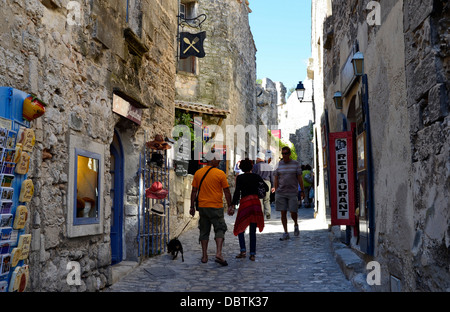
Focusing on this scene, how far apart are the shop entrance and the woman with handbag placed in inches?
63.2

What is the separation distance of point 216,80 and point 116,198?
11686mm

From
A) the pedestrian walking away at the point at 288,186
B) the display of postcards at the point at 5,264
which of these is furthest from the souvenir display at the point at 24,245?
the pedestrian walking away at the point at 288,186

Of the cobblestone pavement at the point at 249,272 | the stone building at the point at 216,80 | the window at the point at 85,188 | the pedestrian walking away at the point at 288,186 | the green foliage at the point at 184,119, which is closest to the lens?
the window at the point at 85,188

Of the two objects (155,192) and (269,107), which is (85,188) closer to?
(155,192)

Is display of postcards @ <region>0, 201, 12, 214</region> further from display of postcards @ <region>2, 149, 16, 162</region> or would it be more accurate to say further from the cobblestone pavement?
the cobblestone pavement

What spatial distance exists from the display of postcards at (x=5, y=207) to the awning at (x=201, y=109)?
11706 mm

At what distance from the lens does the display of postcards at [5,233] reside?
3.35 meters

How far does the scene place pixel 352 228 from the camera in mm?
6758

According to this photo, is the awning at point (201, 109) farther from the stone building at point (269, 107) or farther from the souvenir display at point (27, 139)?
the souvenir display at point (27, 139)

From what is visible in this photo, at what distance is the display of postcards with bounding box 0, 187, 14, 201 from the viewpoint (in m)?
3.34

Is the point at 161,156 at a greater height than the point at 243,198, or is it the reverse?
the point at 161,156

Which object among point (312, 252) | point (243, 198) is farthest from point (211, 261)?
point (312, 252)

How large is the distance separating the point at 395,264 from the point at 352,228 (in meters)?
2.91
